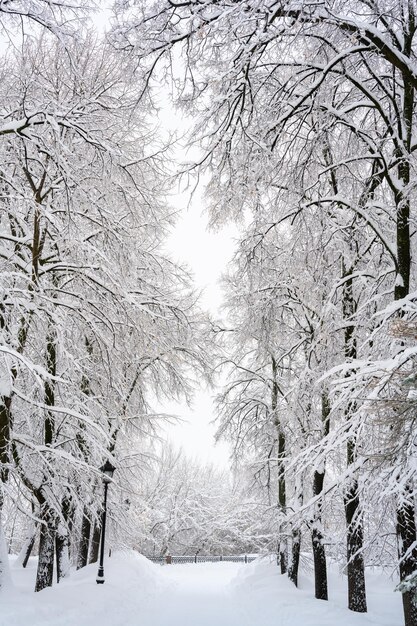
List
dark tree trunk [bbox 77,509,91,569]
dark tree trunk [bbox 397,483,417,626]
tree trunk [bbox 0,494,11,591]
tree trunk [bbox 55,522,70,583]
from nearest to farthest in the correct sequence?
dark tree trunk [bbox 397,483,417,626] < tree trunk [bbox 0,494,11,591] < tree trunk [bbox 55,522,70,583] < dark tree trunk [bbox 77,509,91,569]

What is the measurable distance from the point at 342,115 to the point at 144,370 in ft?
30.4

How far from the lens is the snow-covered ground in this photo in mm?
7645

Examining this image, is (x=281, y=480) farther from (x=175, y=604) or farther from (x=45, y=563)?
(x=45, y=563)

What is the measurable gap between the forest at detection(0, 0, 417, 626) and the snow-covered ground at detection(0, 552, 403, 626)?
732 mm

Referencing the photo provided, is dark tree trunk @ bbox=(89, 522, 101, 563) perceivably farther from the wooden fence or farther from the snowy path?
the wooden fence

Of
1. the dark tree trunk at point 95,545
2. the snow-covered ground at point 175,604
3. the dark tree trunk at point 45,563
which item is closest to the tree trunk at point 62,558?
the snow-covered ground at point 175,604

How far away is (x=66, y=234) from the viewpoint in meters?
8.30

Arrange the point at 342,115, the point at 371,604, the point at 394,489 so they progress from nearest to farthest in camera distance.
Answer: the point at 394,489
the point at 342,115
the point at 371,604

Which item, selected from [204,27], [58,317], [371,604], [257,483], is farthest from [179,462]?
[204,27]

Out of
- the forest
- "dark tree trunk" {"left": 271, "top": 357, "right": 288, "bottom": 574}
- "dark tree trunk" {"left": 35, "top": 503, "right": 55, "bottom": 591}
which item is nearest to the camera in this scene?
the forest

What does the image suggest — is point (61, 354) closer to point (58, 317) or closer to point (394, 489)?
point (58, 317)

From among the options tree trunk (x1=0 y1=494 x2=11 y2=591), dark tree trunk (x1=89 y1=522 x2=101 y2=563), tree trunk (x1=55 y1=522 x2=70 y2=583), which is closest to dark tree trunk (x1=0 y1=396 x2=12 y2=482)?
tree trunk (x1=0 y1=494 x2=11 y2=591)

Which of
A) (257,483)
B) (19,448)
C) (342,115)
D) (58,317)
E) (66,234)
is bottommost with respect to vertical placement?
(257,483)

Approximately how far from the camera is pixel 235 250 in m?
9.64
